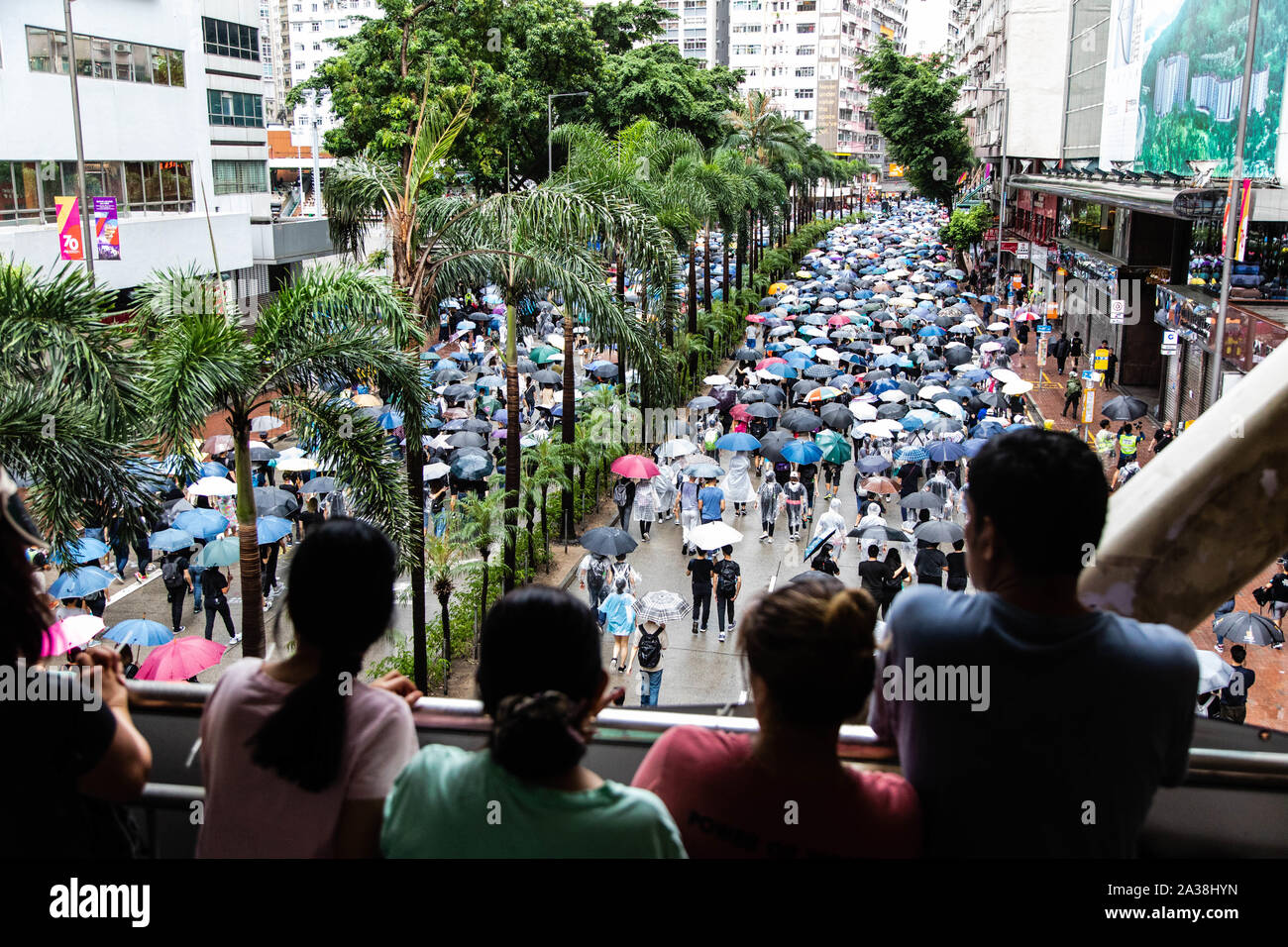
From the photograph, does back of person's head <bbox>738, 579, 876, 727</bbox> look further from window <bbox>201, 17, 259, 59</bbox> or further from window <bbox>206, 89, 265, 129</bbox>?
window <bbox>206, 89, 265, 129</bbox>

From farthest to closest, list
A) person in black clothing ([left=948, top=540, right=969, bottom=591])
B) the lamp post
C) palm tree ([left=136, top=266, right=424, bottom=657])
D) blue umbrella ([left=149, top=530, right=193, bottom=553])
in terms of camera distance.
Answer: the lamp post < blue umbrella ([left=149, top=530, right=193, bottom=553]) < person in black clothing ([left=948, top=540, right=969, bottom=591]) < palm tree ([left=136, top=266, right=424, bottom=657])

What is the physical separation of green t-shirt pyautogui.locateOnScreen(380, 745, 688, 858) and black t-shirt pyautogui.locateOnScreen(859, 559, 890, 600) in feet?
36.3

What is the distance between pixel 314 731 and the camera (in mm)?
2271

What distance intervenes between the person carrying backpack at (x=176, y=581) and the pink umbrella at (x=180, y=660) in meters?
3.88

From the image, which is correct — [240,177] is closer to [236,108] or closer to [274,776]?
[236,108]

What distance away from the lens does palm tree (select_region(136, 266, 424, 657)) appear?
10.1m

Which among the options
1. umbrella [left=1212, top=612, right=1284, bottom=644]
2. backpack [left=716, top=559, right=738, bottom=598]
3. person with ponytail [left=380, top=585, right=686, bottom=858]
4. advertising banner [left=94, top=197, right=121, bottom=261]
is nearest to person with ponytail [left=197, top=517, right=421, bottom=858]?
person with ponytail [left=380, top=585, right=686, bottom=858]

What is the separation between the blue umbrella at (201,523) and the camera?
589 inches

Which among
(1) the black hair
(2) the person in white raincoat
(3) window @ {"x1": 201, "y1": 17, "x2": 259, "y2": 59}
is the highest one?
(3) window @ {"x1": 201, "y1": 17, "x2": 259, "y2": 59}

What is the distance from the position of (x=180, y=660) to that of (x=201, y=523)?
5124mm

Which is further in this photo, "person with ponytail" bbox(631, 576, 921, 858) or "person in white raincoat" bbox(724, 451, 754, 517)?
"person in white raincoat" bbox(724, 451, 754, 517)

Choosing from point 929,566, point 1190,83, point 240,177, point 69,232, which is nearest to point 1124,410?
point 1190,83

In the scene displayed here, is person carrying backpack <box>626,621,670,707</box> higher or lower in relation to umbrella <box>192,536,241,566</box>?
lower

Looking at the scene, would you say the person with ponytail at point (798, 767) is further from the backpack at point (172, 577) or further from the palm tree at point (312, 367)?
the backpack at point (172, 577)
